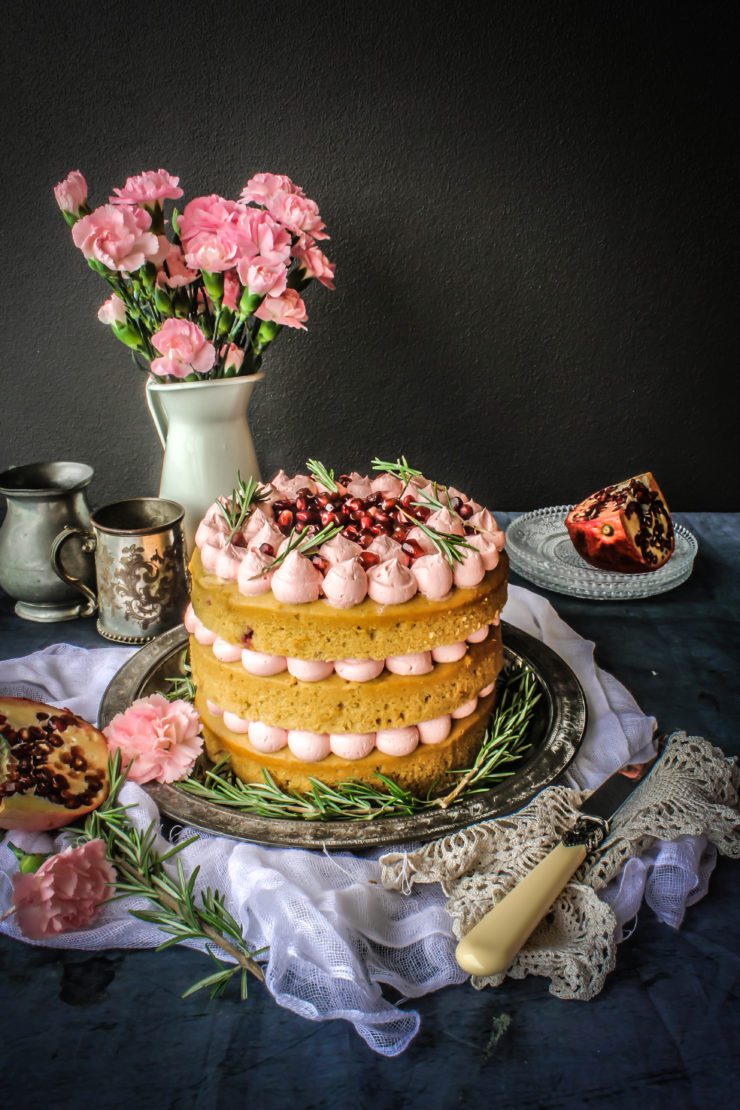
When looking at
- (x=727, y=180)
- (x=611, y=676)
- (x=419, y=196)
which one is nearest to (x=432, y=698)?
(x=611, y=676)

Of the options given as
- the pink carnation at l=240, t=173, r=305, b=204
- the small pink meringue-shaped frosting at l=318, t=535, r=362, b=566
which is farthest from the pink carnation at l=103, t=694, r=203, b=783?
the pink carnation at l=240, t=173, r=305, b=204

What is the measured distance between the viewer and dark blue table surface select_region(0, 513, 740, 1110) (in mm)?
954

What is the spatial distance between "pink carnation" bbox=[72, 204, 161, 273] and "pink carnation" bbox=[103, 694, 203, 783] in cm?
90

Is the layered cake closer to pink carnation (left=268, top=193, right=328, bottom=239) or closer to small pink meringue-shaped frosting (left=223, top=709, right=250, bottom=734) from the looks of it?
small pink meringue-shaped frosting (left=223, top=709, right=250, bottom=734)

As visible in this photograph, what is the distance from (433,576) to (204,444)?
2.90 feet

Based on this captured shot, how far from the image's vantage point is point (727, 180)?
7.96 ft

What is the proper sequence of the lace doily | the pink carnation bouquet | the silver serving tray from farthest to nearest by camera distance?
the pink carnation bouquet, the silver serving tray, the lace doily

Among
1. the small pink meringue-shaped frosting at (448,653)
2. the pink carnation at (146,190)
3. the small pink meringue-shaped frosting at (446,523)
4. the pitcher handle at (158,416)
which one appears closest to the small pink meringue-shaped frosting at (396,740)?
the small pink meringue-shaped frosting at (448,653)

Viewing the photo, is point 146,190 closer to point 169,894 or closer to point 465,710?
point 465,710

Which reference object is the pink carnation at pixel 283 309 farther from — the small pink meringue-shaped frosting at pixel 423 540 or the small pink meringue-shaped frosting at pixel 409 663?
the small pink meringue-shaped frosting at pixel 409 663

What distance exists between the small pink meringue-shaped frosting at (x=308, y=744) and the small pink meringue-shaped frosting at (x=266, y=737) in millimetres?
21

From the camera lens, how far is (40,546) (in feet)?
6.46

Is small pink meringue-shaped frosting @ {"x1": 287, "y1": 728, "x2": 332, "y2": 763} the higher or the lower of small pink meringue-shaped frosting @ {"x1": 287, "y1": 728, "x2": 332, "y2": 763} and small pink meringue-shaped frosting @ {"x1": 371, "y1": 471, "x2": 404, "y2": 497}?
the lower

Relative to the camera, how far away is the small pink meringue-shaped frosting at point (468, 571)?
4.59ft
